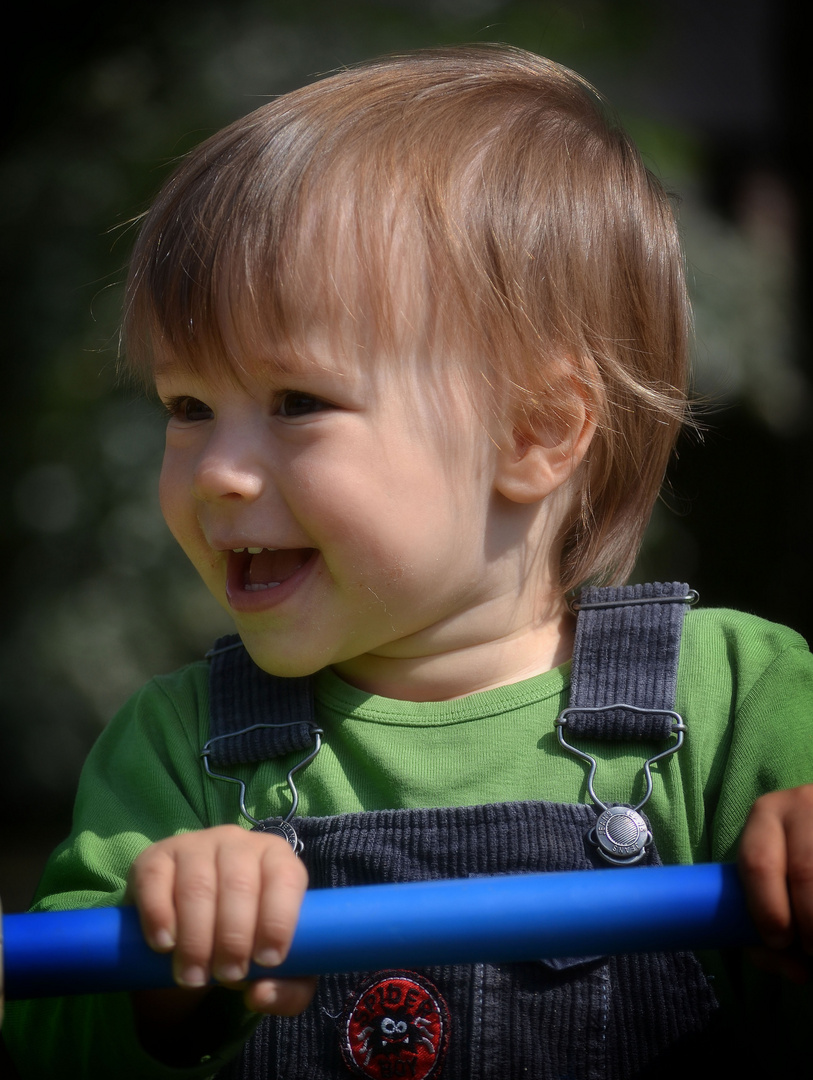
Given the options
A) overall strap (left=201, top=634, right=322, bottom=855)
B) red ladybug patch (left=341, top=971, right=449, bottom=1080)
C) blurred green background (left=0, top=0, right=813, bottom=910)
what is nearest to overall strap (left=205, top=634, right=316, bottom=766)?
overall strap (left=201, top=634, right=322, bottom=855)

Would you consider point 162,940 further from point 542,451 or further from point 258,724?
point 542,451

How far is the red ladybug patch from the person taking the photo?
90 centimetres

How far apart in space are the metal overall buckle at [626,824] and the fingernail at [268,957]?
35 cm

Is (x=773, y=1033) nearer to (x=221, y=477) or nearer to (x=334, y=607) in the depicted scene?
(x=334, y=607)

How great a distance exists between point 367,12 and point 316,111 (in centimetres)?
129

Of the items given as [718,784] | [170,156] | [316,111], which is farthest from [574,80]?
[170,156]

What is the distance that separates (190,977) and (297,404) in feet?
1.55

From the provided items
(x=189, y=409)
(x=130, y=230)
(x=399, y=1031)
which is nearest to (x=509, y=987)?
(x=399, y=1031)

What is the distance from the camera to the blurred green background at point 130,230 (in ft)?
7.07

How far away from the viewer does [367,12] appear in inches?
86.2

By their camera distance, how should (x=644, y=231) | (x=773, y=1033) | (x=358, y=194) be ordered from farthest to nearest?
1. (x=644, y=231)
2. (x=358, y=194)
3. (x=773, y=1033)

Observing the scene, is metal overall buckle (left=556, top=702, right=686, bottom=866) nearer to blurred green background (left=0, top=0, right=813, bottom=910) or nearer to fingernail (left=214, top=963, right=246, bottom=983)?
fingernail (left=214, top=963, right=246, bottom=983)

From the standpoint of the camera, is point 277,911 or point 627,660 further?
point 627,660

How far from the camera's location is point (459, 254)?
997 millimetres
